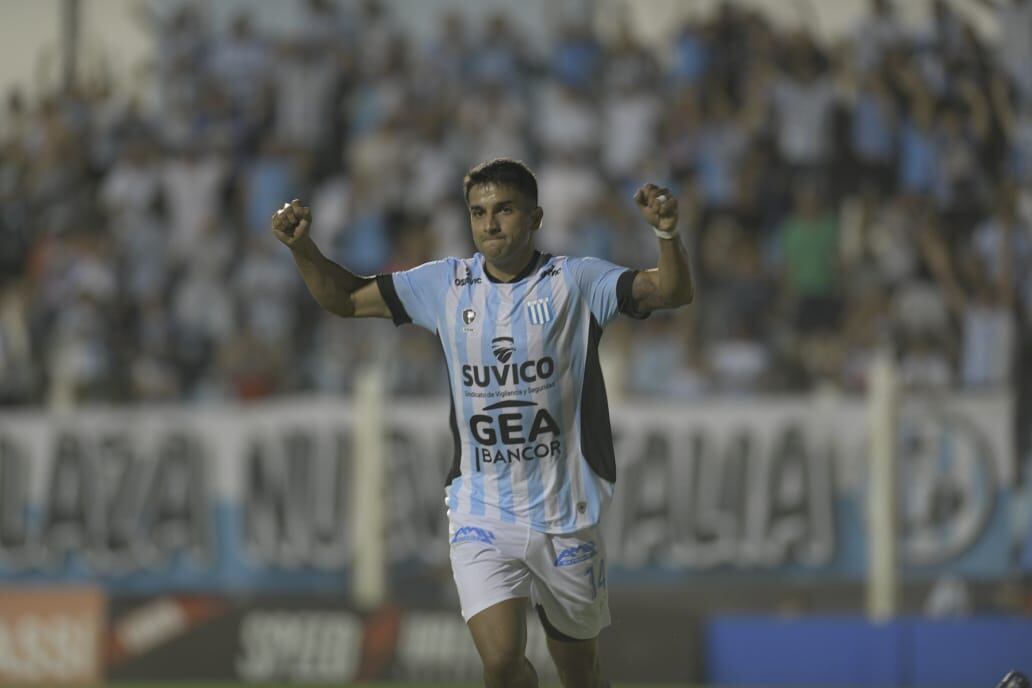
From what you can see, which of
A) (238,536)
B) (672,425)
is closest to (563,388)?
(672,425)

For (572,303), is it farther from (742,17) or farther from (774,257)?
(742,17)

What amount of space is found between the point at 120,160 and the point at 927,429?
338 inches

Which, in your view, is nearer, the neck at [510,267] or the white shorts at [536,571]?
the white shorts at [536,571]

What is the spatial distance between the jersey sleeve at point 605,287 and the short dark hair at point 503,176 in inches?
13.7

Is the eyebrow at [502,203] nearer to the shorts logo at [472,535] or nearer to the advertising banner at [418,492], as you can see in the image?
the shorts logo at [472,535]

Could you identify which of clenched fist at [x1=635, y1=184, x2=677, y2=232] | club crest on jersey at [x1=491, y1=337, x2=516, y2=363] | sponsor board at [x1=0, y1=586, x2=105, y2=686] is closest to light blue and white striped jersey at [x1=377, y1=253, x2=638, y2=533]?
club crest on jersey at [x1=491, y1=337, x2=516, y2=363]

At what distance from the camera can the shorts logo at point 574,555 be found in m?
6.38

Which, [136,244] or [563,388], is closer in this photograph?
[563,388]

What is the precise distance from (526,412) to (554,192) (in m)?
9.09

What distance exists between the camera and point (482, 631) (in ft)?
20.2

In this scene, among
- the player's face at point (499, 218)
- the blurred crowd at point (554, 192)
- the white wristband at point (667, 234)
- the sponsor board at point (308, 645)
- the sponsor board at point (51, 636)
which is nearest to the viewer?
the white wristband at point (667, 234)

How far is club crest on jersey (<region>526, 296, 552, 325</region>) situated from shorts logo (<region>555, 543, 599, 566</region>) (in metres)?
0.87

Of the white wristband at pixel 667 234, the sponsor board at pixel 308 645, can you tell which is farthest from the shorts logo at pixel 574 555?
the sponsor board at pixel 308 645

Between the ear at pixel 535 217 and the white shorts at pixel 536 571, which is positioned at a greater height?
the ear at pixel 535 217
